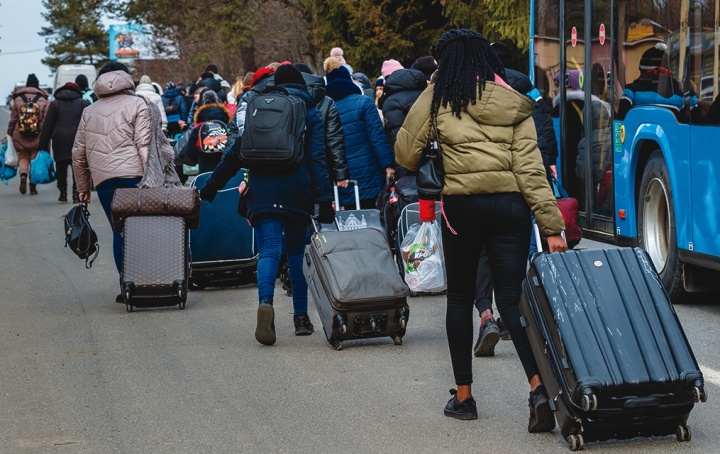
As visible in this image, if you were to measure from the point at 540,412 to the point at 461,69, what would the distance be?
154 cm

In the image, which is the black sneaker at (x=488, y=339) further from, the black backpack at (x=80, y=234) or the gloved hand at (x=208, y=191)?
the black backpack at (x=80, y=234)

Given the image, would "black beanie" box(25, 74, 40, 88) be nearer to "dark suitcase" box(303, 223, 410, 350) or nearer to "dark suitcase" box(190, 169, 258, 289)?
"dark suitcase" box(190, 169, 258, 289)

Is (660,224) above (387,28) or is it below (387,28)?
below

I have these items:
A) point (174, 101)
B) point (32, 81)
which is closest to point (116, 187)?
point (32, 81)

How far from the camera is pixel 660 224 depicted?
10773mm

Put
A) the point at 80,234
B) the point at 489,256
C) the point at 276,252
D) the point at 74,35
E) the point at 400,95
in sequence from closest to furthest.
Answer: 1. the point at 489,256
2. the point at 276,252
3. the point at 80,234
4. the point at 400,95
5. the point at 74,35

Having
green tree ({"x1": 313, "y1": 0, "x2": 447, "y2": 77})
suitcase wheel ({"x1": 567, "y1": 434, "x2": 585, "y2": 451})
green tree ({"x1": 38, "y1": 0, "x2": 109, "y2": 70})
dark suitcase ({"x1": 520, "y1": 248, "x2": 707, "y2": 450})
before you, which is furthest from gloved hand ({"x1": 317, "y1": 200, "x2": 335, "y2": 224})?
green tree ({"x1": 38, "y1": 0, "x2": 109, "y2": 70})

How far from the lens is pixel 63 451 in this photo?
6.24 metres

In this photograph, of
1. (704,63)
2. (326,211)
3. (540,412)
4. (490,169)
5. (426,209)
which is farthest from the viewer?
(704,63)

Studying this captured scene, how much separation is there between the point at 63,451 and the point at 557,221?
2.38 meters

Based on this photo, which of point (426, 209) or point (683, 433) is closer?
→ point (683, 433)

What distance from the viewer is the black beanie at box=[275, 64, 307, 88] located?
9203 mm

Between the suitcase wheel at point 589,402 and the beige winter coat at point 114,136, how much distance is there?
20.4 ft

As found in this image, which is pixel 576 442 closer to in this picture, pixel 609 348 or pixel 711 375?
pixel 609 348
